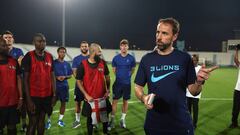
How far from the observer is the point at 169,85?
308 cm

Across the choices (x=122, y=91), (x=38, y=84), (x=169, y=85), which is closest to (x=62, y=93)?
(x=122, y=91)

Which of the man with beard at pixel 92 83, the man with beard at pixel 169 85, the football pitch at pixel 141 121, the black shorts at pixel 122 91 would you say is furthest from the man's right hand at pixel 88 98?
the man with beard at pixel 169 85

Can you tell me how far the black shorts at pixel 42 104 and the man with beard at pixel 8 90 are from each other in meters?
0.37

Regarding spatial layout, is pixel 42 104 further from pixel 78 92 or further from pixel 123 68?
pixel 123 68

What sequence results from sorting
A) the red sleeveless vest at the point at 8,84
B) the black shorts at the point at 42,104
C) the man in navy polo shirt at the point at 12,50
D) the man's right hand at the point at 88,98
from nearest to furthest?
the red sleeveless vest at the point at 8,84 < the black shorts at the point at 42,104 < the man's right hand at the point at 88,98 < the man in navy polo shirt at the point at 12,50

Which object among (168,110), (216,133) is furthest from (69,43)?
(168,110)

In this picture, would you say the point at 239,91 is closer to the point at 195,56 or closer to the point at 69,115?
the point at 195,56

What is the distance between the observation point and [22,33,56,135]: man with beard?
5094 mm

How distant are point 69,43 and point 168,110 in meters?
51.2

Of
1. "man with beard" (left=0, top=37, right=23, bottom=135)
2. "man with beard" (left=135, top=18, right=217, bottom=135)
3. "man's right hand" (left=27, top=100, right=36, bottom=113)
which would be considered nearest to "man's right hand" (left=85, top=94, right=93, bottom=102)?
"man's right hand" (left=27, top=100, right=36, bottom=113)

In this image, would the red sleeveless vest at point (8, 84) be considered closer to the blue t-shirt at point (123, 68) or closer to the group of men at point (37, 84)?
the group of men at point (37, 84)

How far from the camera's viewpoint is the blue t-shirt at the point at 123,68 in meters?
7.85

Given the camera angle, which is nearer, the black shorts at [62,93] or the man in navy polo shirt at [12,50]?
the man in navy polo shirt at [12,50]

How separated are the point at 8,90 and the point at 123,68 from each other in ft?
12.2
